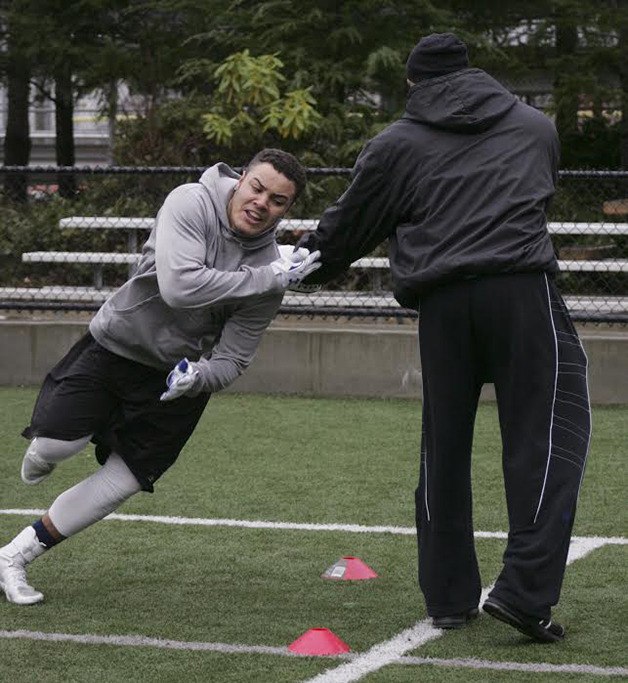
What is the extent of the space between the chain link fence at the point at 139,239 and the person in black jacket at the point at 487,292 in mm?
5703

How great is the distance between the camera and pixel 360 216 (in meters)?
5.09

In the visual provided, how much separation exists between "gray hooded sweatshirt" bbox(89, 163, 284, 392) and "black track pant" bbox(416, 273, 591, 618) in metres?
0.63

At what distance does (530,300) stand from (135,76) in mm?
16907

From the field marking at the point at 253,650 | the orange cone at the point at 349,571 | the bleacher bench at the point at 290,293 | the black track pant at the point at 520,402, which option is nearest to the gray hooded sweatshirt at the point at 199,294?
the black track pant at the point at 520,402

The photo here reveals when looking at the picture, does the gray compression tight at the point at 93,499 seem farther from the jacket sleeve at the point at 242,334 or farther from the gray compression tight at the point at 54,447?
the jacket sleeve at the point at 242,334

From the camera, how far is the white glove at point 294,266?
16.8ft

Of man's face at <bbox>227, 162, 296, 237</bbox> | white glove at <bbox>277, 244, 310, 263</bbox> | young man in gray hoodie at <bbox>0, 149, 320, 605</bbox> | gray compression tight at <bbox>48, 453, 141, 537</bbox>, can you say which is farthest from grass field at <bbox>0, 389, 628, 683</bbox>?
man's face at <bbox>227, 162, 296, 237</bbox>

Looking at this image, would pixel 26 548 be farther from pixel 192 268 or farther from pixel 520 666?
pixel 520 666

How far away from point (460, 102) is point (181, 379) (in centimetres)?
126

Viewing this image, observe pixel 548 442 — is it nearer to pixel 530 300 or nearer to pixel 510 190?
pixel 530 300

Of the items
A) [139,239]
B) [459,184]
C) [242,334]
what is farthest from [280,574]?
[139,239]

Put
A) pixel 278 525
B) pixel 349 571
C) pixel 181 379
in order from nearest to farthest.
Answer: pixel 181 379, pixel 349 571, pixel 278 525

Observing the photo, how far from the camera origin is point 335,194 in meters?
12.4

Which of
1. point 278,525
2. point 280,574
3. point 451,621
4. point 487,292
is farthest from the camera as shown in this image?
point 278,525
